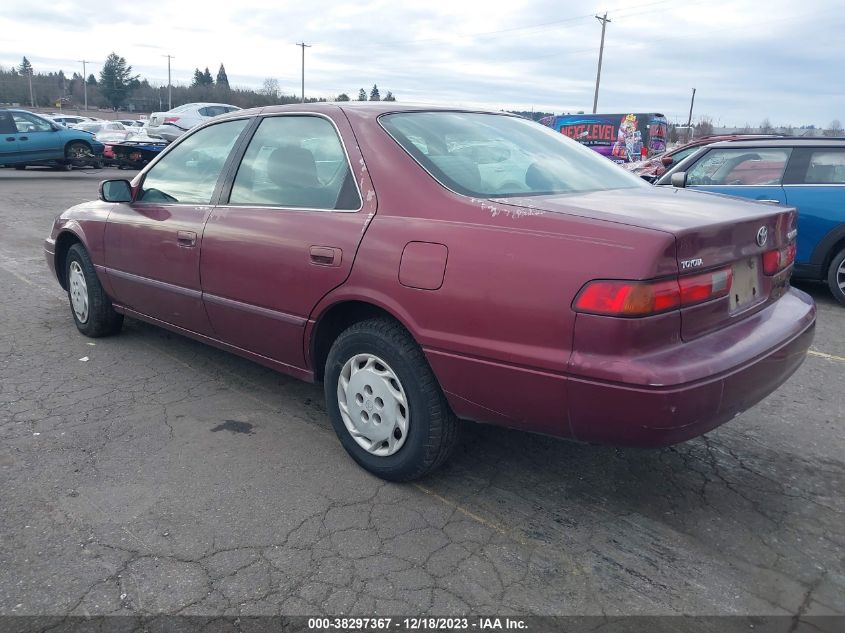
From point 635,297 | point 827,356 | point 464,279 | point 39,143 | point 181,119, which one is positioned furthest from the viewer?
point 181,119

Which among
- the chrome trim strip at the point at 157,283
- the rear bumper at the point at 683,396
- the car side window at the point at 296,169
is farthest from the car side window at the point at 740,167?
the chrome trim strip at the point at 157,283

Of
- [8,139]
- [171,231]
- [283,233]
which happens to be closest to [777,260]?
[283,233]

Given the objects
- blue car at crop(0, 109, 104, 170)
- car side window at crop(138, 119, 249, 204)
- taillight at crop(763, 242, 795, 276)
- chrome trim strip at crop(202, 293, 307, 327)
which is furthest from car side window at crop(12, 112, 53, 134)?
taillight at crop(763, 242, 795, 276)

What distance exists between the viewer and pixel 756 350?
2646 millimetres

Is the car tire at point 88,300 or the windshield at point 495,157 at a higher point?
the windshield at point 495,157

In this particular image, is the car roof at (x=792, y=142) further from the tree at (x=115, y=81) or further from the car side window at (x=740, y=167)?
the tree at (x=115, y=81)

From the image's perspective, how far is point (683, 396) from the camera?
234 cm

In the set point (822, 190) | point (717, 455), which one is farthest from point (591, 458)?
point (822, 190)

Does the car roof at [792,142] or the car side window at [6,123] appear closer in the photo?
the car roof at [792,142]

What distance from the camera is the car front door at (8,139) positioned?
18141 millimetres

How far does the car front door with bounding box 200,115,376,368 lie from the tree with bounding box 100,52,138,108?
299 feet

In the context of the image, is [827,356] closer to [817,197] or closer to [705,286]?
[817,197]

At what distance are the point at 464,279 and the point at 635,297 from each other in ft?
2.08

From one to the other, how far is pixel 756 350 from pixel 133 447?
9.35 ft
